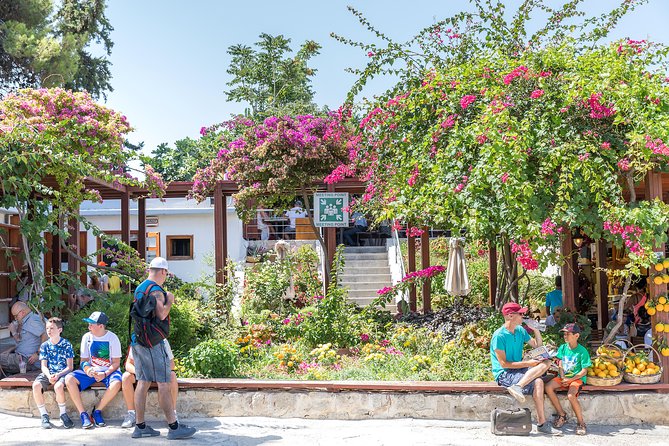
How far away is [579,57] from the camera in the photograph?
25.3 feet

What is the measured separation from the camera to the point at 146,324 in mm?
6461

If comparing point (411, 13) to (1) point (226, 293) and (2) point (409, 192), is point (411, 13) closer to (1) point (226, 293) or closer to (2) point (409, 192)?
(2) point (409, 192)

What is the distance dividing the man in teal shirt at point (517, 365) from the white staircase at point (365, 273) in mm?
8111

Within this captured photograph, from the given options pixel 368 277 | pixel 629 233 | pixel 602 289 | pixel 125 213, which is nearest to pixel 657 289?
pixel 629 233

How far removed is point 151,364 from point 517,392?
11.1 ft

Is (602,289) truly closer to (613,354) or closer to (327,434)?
(613,354)

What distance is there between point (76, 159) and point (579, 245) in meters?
9.45

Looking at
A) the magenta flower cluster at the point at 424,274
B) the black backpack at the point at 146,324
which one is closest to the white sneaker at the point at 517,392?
the black backpack at the point at 146,324

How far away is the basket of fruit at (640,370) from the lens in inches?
276

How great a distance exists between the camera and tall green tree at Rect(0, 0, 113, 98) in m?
21.3

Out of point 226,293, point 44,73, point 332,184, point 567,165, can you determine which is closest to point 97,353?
point 226,293

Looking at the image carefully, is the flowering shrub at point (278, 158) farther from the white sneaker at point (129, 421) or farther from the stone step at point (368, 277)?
the white sneaker at point (129, 421)

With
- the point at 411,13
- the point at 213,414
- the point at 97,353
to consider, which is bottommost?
the point at 213,414

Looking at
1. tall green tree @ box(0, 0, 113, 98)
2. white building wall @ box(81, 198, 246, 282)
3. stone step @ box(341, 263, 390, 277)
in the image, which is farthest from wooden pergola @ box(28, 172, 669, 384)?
tall green tree @ box(0, 0, 113, 98)
